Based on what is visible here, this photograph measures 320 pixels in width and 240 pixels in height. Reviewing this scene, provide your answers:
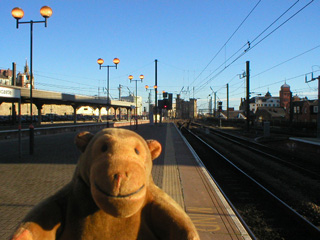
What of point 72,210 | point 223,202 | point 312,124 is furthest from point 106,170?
point 312,124

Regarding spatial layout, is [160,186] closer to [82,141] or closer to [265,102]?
[82,141]

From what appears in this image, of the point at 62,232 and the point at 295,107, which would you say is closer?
the point at 62,232

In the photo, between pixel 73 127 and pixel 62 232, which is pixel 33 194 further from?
pixel 73 127

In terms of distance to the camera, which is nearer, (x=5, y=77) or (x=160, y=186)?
(x=160, y=186)

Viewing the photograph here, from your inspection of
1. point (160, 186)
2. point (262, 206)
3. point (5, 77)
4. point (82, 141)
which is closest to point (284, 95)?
point (5, 77)

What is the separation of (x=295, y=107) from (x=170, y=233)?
65.4 meters

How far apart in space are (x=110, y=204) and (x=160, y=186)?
4829 mm

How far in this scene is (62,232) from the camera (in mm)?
2193

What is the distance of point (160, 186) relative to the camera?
21.5ft

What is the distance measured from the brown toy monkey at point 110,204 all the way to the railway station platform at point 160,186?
198 cm

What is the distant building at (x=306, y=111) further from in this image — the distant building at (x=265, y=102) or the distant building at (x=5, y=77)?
the distant building at (x=5, y=77)

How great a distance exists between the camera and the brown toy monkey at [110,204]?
1875 millimetres

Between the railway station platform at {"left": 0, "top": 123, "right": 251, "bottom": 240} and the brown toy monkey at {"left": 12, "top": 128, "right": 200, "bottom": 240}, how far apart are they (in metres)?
1.98

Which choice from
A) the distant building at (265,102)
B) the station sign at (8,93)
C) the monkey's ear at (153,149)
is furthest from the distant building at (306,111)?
the distant building at (265,102)
